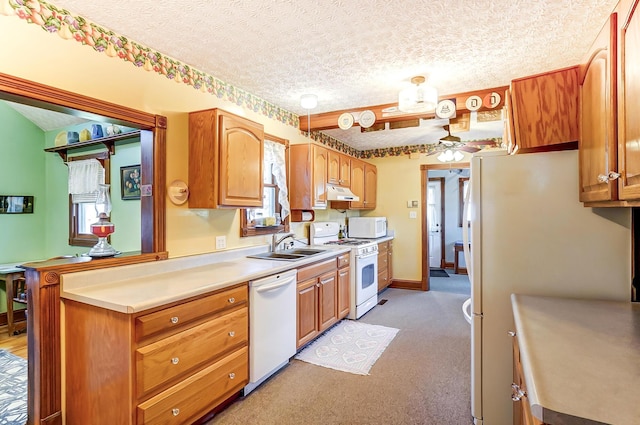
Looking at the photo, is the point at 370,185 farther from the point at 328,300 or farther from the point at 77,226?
the point at 77,226

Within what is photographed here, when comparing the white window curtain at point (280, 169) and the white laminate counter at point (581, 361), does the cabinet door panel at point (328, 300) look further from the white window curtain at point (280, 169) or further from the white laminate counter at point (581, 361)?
the white laminate counter at point (581, 361)

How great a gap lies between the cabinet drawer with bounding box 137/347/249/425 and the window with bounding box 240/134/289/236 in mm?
1343

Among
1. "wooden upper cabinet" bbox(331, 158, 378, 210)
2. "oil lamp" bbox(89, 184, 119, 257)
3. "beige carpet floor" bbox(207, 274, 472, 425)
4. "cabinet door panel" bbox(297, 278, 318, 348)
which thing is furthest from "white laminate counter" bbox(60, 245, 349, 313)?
"wooden upper cabinet" bbox(331, 158, 378, 210)

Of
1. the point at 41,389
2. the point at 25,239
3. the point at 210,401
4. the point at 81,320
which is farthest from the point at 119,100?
the point at 25,239

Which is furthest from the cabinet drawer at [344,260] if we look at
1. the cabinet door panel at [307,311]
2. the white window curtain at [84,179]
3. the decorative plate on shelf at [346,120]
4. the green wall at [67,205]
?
the white window curtain at [84,179]

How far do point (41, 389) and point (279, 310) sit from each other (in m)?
1.44

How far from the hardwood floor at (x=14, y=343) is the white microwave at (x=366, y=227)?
4070mm

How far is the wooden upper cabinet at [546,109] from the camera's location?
1.60 meters

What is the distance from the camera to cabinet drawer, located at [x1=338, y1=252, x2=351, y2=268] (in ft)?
12.0

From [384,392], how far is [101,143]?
140 inches

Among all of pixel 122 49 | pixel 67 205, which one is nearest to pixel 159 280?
pixel 122 49

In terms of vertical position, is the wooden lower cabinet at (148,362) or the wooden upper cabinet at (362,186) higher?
A: the wooden upper cabinet at (362,186)

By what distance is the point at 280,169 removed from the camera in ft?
11.6

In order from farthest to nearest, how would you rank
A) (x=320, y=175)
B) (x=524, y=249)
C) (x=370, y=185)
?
(x=370, y=185)
(x=320, y=175)
(x=524, y=249)
